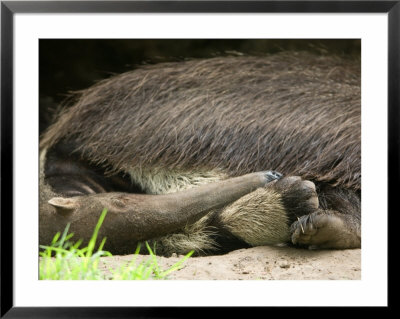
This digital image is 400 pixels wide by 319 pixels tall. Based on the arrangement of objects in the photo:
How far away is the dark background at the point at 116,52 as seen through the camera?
9.95 feet

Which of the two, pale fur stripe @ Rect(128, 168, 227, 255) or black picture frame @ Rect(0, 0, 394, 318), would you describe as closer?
black picture frame @ Rect(0, 0, 394, 318)

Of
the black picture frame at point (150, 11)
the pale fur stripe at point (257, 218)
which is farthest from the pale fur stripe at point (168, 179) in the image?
the black picture frame at point (150, 11)

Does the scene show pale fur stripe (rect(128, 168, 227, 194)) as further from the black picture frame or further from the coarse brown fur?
the black picture frame

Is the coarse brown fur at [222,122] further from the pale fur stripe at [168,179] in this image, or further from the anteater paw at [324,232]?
the anteater paw at [324,232]

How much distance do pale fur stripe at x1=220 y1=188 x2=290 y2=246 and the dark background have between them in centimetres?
75

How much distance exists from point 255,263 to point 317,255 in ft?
1.03

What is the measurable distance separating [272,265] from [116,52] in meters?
1.32

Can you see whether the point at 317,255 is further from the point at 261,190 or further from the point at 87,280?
the point at 87,280

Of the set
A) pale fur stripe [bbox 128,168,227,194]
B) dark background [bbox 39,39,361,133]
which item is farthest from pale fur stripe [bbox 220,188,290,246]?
dark background [bbox 39,39,361,133]

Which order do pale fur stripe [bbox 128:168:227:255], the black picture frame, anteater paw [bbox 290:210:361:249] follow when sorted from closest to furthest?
the black picture frame < anteater paw [bbox 290:210:361:249] < pale fur stripe [bbox 128:168:227:255]

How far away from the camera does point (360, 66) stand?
3057 millimetres

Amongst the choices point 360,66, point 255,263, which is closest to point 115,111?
point 255,263

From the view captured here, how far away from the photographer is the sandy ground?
3.00 metres

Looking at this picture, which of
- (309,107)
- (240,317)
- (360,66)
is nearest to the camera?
(240,317)
